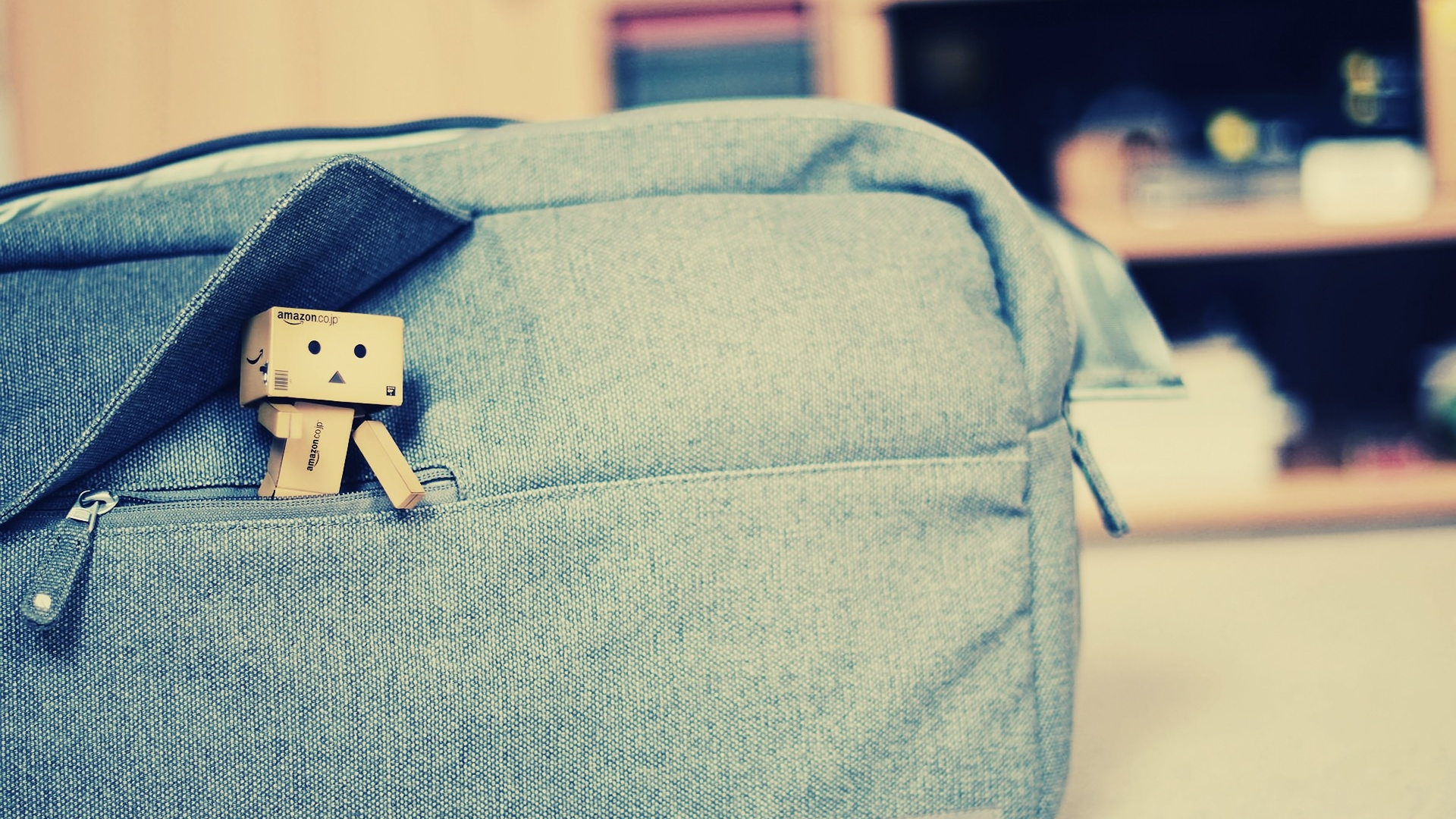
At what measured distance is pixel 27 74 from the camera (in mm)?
1186

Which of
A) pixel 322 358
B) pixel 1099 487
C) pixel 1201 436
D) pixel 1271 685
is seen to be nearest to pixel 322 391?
pixel 322 358

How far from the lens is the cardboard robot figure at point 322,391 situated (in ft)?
1.29

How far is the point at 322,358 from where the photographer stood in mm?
398

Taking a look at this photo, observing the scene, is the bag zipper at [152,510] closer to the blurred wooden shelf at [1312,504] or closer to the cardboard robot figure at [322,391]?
the cardboard robot figure at [322,391]

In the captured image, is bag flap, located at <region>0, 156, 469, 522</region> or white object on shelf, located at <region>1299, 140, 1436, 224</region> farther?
white object on shelf, located at <region>1299, 140, 1436, 224</region>

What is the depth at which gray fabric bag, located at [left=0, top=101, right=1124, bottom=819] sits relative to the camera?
1.36 feet

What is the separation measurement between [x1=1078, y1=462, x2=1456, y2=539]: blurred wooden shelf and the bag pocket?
0.84 metres

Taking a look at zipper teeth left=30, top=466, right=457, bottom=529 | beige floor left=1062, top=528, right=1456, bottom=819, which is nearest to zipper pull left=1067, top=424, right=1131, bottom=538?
beige floor left=1062, top=528, right=1456, bottom=819

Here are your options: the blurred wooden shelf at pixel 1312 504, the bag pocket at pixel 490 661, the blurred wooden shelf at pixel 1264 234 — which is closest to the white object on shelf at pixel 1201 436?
the blurred wooden shelf at pixel 1312 504

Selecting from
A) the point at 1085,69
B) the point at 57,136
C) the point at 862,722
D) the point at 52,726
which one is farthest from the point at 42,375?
the point at 1085,69

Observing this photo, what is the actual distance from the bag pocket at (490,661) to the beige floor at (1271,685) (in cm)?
21

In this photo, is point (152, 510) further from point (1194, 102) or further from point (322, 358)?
point (1194, 102)

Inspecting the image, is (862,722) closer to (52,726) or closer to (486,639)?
(486,639)

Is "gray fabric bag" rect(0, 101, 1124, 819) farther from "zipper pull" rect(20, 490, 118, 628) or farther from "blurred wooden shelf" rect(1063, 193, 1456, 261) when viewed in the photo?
"blurred wooden shelf" rect(1063, 193, 1456, 261)
